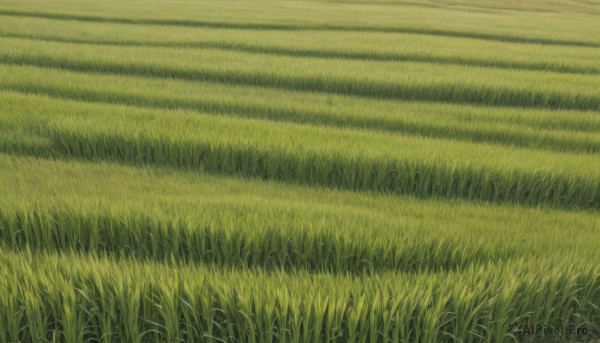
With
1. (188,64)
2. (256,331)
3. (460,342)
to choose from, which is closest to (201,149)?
(256,331)

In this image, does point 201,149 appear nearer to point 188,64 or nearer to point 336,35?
point 188,64

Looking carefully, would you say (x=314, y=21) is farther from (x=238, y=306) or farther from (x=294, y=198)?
(x=238, y=306)

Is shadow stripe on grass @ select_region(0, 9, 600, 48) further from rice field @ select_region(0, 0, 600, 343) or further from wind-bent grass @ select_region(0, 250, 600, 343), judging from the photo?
wind-bent grass @ select_region(0, 250, 600, 343)

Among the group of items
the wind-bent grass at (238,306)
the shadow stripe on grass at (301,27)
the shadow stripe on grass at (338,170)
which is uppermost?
the shadow stripe on grass at (301,27)

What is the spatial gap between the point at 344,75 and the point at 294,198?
333 centimetres

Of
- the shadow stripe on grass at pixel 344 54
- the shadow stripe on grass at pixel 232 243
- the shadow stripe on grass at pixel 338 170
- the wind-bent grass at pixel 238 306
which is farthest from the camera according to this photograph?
the shadow stripe on grass at pixel 344 54

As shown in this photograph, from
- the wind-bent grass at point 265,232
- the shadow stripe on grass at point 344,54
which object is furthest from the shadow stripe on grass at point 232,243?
the shadow stripe on grass at point 344,54

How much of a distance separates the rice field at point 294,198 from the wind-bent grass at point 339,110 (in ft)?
0.08

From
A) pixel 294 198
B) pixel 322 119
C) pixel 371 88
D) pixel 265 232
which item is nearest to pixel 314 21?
pixel 371 88

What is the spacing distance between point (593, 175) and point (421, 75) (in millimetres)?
3071

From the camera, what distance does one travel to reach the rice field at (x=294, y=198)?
1.70 meters

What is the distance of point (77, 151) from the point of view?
3.56 m

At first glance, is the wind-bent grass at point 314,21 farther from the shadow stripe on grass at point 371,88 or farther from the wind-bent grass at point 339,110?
the wind-bent grass at point 339,110

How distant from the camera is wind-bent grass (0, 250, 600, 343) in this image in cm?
164
